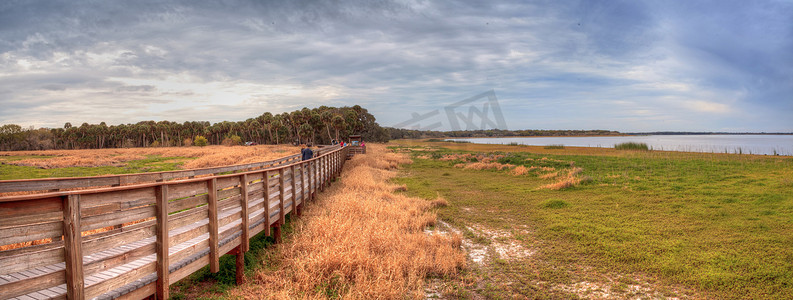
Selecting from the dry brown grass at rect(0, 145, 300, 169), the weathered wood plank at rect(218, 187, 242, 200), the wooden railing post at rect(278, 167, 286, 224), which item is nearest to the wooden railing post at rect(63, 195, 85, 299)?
the weathered wood plank at rect(218, 187, 242, 200)

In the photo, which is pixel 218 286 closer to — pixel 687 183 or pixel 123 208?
pixel 123 208

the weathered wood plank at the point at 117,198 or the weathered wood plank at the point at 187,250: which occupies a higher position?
the weathered wood plank at the point at 117,198

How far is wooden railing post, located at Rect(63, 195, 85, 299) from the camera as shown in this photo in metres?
3.05

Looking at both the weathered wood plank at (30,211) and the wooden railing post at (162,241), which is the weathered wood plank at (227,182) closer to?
the wooden railing post at (162,241)

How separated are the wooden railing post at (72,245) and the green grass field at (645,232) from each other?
479 cm

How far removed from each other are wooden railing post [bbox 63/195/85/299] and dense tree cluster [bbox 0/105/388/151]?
8481 centimetres

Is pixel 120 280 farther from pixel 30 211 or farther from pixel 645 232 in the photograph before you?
pixel 645 232

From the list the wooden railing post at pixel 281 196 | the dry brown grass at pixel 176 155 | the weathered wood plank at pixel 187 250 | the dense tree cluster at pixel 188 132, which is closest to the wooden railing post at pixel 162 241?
the weathered wood plank at pixel 187 250

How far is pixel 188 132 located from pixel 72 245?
147 meters

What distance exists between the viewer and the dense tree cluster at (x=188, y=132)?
322ft

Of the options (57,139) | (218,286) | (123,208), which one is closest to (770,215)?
(218,286)

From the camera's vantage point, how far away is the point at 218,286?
5305 mm

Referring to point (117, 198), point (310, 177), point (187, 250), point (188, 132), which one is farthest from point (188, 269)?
point (188, 132)

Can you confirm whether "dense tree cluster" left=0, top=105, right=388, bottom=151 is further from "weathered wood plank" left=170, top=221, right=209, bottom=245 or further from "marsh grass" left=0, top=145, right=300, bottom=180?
"weathered wood plank" left=170, top=221, right=209, bottom=245
